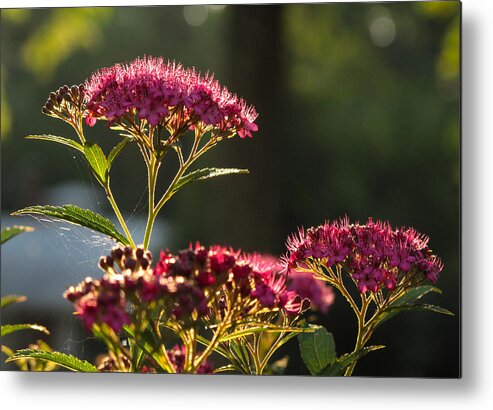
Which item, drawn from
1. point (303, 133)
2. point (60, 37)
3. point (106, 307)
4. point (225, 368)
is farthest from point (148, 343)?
point (60, 37)

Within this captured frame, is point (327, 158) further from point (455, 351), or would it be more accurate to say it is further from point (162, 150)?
point (455, 351)

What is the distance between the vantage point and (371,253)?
6.72 feet


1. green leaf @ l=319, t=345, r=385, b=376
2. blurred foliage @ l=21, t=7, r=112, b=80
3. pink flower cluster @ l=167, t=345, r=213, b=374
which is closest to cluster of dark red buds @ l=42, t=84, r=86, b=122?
blurred foliage @ l=21, t=7, r=112, b=80

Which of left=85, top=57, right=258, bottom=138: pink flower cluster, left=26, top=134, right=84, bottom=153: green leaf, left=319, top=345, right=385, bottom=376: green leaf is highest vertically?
left=85, top=57, right=258, bottom=138: pink flower cluster

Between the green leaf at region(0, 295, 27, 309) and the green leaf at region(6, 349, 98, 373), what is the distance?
0.13 metres

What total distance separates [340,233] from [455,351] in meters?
0.45

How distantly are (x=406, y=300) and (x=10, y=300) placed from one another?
107cm

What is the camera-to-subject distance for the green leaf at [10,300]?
7.50 feet

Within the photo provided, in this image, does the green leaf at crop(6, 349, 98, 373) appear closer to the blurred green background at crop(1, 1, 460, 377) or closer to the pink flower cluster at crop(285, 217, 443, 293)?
the blurred green background at crop(1, 1, 460, 377)

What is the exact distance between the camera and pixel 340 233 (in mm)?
2086

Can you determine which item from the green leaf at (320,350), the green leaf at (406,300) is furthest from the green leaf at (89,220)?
the green leaf at (406,300)

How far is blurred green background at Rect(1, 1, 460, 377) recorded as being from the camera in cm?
218

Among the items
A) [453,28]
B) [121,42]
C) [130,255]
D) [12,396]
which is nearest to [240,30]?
[121,42]

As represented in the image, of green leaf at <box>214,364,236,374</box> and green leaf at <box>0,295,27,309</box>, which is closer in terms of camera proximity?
green leaf at <box>214,364,236,374</box>
